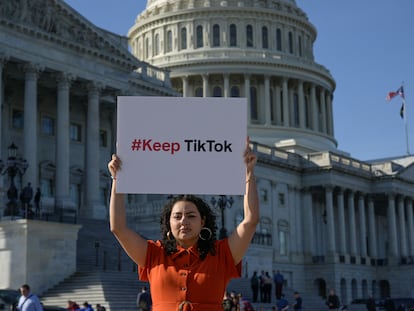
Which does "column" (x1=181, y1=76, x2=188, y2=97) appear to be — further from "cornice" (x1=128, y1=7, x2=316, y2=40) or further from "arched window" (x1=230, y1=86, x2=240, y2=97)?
"cornice" (x1=128, y1=7, x2=316, y2=40)

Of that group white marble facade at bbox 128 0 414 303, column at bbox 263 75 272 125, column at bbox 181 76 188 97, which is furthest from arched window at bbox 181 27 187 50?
column at bbox 263 75 272 125

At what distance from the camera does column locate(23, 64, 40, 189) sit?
48.3m

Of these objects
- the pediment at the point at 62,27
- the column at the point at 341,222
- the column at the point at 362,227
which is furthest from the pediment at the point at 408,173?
the pediment at the point at 62,27

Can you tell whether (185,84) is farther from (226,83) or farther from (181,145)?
(181,145)

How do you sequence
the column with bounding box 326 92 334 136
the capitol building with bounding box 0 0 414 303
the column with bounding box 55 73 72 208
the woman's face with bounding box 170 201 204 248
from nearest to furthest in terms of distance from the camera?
the woman's face with bounding box 170 201 204 248 < the column with bounding box 55 73 72 208 < the capitol building with bounding box 0 0 414 303 < the column with bounding box 326 92 334 136

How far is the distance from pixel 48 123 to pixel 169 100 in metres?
51.5

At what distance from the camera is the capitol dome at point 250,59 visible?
98.5 metres

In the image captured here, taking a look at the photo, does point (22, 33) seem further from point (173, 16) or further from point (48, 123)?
point (173, 16)

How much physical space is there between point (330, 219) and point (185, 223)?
75777mm

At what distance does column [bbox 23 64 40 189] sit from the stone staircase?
16.4 feet

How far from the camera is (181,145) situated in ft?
20.0

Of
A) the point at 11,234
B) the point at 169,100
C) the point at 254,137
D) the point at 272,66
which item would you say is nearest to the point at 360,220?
the point at 254,137

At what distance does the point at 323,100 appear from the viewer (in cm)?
10688

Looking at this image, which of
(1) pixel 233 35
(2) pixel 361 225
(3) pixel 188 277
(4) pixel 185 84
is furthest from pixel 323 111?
(3) pixel 188 277
